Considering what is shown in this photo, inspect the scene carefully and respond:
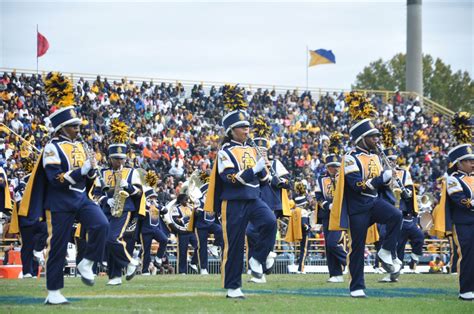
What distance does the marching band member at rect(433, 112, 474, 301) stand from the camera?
15703mm

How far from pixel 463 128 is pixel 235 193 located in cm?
411

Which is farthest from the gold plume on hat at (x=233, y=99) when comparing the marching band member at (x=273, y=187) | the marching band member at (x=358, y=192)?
the marching band member at (x=273, y=187)

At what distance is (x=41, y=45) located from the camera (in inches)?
1911

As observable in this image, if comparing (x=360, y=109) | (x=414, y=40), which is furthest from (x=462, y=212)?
(x=414, y=40)

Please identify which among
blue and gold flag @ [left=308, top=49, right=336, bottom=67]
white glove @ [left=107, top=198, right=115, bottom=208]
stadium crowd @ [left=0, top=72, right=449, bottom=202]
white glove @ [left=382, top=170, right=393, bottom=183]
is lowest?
white glove @ [left=107, top=198, right=115, bottom=208]

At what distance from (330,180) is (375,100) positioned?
35.3 metres

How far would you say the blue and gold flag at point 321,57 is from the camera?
61.6 m

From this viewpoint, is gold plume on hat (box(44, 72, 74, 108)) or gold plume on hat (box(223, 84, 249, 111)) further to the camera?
gold plume on hat (box(223, 84, 249, 111))

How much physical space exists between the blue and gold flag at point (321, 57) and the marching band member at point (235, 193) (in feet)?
151

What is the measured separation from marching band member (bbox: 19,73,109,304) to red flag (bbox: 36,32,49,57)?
3386 cm

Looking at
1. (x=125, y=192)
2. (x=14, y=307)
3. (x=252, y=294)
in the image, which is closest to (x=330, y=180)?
(x=125, y=192)

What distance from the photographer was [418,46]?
230 feet

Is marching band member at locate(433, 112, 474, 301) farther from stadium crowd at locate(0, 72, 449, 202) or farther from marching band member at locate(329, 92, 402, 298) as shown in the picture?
stadium crowd at locate(0, 72, 449, 202)

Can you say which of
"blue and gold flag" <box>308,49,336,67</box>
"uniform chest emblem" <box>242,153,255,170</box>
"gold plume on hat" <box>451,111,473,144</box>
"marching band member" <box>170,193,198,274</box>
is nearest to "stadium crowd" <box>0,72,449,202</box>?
"marching band member" <box>170,193,198,274</box>
